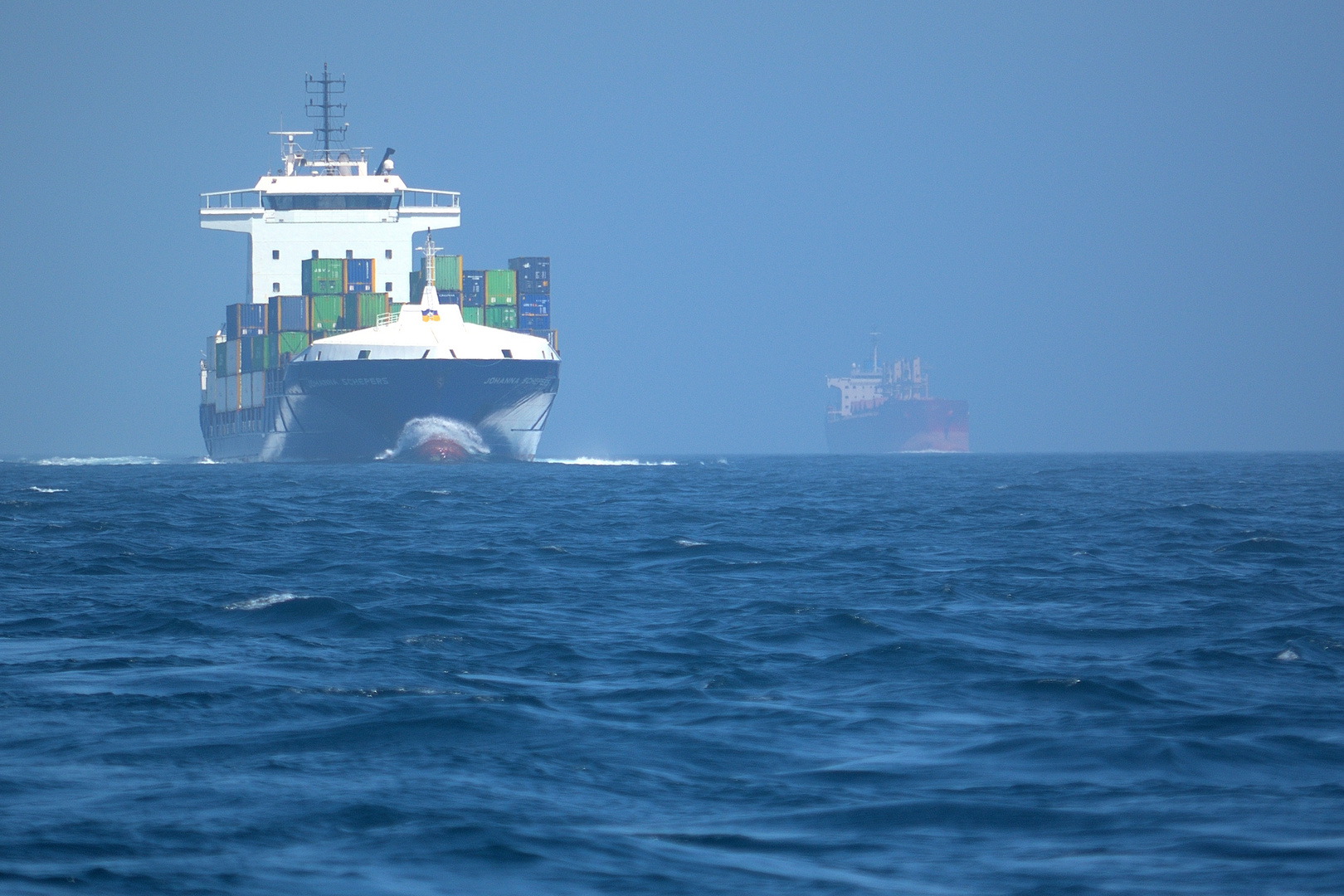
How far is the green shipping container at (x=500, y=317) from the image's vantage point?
70188mm

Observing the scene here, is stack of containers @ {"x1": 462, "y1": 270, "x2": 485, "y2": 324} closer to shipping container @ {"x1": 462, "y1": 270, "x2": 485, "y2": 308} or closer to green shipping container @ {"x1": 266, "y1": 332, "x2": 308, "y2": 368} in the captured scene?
shipping container @ {"x1": 462, "y1": 270, "x2": 485, "y2": 308}

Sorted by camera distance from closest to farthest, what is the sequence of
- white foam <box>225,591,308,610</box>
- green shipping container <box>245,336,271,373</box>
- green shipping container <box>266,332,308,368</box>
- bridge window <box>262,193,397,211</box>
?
white foam <box>225,591,308,610</box> < green shipping container <box>266,332,308,368</box> < green shipping container <box>245,336,271,373</box> < bridge window <box>262,193,397,211</box>

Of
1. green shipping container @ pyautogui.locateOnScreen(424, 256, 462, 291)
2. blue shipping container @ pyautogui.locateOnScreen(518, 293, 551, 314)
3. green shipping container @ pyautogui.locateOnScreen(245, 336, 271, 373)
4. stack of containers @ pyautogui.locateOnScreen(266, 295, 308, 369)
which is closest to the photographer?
stack of containers @ pyautogui.locateOnScreen(266, 295, 308, 369)

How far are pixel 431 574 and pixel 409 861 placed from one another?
13.1 m

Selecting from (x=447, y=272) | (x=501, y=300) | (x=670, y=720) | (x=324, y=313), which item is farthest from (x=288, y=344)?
(x=670, y=720)

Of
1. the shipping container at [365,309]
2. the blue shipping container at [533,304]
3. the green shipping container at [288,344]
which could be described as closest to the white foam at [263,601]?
the shipping container at [365,309]

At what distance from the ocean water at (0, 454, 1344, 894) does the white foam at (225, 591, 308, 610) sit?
11 centimetres

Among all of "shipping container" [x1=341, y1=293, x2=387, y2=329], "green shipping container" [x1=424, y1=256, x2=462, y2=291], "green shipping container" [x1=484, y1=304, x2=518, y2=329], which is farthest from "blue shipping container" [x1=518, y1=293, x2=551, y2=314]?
"shipping container" [x1=341, y1=293, x2=387, y2=329]

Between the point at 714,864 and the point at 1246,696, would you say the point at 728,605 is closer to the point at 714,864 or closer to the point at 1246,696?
the point at 1246,696

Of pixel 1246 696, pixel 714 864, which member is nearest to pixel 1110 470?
pixel 1246 696

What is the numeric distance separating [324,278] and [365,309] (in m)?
2.99

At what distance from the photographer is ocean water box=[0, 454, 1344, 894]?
7.35m

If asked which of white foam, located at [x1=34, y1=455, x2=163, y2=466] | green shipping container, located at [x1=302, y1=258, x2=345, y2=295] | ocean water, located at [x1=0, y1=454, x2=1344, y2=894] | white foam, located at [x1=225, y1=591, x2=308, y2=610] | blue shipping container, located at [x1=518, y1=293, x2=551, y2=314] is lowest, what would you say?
ocean water, located at [x1=0, y1=454, x2=1344, y2=894]

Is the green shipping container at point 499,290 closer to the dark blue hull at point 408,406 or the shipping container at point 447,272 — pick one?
the shipping container at point 447,272
